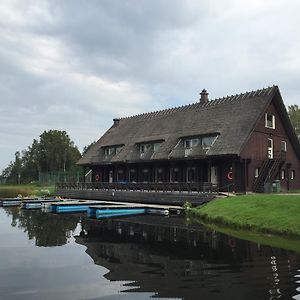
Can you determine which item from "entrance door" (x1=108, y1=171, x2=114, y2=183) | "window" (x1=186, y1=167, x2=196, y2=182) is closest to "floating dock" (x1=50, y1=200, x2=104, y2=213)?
"window" (x1=186, y1=167, x2=196, y2=182)

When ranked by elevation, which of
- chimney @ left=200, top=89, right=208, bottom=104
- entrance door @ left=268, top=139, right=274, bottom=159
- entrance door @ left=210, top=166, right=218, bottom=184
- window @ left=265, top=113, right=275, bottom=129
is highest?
chimney @ left=200, top=89, right=208, bottom=104

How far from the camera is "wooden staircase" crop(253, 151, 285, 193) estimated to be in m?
34.2

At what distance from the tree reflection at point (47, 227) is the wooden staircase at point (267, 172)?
15479 mm

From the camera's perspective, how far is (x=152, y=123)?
44500 mm

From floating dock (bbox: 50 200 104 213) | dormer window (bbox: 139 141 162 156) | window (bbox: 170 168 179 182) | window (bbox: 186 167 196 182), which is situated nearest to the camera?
floating dock (bbox: 50 200 104 213)

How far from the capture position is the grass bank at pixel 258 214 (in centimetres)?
1733

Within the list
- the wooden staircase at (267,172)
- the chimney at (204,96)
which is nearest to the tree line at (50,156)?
the chimney at (204,96)

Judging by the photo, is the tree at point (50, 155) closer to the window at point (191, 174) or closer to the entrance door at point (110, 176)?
the entrance door at point (110, 176)

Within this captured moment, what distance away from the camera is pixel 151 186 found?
35250 mm

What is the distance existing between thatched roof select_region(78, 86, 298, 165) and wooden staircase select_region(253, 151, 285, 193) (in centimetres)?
396

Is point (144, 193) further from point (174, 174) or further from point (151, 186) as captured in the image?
point (174, 174)

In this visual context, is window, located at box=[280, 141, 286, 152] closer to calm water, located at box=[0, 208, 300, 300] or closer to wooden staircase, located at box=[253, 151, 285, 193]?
wooden staircase, located at box=[253, 151, 285, 193]

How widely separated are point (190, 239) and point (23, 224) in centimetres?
1154

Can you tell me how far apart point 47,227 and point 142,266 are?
11574 mm
